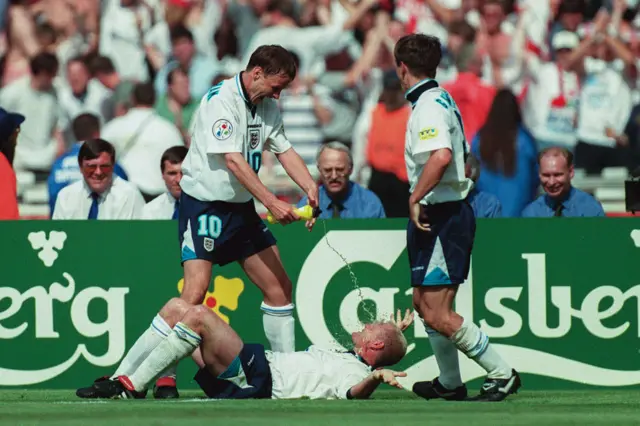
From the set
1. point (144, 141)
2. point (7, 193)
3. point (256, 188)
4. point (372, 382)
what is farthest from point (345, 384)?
point (144, 141)

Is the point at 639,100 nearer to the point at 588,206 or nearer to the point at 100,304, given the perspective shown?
the point at 588,206

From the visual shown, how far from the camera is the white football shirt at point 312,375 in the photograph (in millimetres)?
8758

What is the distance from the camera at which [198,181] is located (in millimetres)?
8953

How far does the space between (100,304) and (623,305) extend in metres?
3.68

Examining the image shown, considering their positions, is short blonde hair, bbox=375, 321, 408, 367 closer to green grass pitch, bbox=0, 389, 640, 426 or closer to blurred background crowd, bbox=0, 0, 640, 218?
green grass pitch, bbox=0, 389, 640, 426

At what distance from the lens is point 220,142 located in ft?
28.9

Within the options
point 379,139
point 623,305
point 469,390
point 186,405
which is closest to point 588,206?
point 623,305

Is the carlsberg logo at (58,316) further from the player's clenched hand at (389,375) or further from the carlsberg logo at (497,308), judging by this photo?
the player's clenched hand at (389,375)

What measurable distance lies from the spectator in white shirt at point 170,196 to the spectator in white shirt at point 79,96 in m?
5.07

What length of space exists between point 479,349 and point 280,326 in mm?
1361

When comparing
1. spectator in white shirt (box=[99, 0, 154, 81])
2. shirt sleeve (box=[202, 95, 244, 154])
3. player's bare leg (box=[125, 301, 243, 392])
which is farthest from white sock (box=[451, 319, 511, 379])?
spectator in white shirt (box=[99, 0, 154, 81])

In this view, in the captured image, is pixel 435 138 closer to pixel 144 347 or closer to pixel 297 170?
pixel 297 170

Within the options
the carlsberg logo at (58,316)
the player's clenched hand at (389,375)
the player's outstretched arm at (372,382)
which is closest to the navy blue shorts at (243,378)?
the player's outstretched arm at (372,382)

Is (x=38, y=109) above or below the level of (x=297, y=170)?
above
